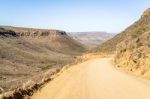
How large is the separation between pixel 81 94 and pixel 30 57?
8502 cm

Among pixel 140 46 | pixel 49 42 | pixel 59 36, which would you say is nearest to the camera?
pixel 140 46

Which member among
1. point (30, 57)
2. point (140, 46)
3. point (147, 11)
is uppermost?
point (147, 11)

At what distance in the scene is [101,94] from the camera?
14516mm

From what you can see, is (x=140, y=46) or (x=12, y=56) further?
(x=12, y=56)

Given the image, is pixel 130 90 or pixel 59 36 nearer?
pixel 130 90

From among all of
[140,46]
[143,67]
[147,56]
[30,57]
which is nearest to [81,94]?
[143,67]

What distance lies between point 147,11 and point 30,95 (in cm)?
8171

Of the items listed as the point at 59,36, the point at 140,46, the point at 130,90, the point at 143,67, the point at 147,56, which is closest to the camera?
the point at 130,90

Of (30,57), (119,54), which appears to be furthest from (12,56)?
(119,54)

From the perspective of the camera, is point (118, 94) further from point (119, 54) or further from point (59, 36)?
point (59, 36)

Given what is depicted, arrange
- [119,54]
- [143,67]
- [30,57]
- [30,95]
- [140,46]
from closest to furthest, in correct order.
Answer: [30,95], [143,67], [140,46], [119,54], [30,57]

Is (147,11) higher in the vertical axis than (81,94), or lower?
higher

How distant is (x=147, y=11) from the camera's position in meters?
94.0

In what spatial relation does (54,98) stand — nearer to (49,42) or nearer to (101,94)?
(101,94)
